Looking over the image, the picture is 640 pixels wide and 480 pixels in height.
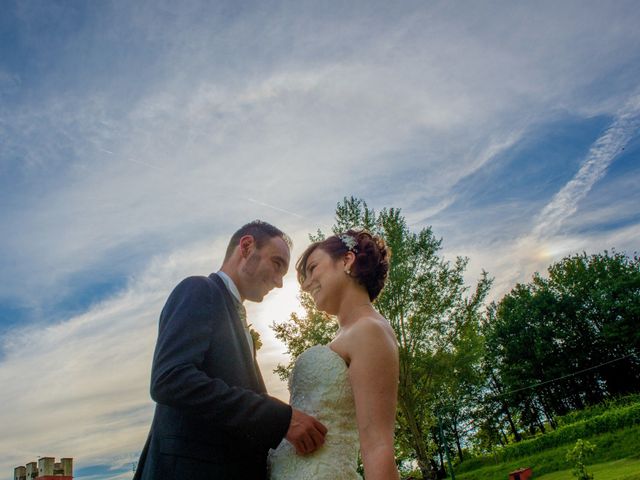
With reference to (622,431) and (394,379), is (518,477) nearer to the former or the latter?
(622,431)

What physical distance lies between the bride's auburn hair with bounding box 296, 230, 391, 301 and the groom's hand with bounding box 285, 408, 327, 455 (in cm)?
102

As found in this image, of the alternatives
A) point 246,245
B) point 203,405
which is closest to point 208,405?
point 203,405

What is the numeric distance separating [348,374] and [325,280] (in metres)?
0.73

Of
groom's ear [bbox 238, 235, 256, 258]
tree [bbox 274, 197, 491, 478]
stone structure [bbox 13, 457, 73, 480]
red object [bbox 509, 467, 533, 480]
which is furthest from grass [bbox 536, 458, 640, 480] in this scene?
groom's ear [bbox 238, 235, 256, 258]

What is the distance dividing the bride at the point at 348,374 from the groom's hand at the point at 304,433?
3cm

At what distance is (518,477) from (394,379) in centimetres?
2317

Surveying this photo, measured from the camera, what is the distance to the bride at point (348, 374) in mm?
2299

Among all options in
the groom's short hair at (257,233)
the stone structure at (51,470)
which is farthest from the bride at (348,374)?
the stone structure at (51,470)

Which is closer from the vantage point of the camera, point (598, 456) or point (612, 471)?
point (612, 471)

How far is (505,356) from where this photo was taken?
1988 inches

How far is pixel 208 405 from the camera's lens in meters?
2.35

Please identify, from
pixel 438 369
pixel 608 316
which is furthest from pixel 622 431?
pixel 608 316

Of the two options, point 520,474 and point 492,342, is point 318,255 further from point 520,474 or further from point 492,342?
point 492,342

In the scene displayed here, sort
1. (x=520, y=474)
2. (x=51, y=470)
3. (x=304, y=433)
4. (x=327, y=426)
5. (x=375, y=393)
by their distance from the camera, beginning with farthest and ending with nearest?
(x=520, y=474) < (x=51, y=470) < (x=327, y=426) < (x=304, y=433) < (x=375, y=393)
